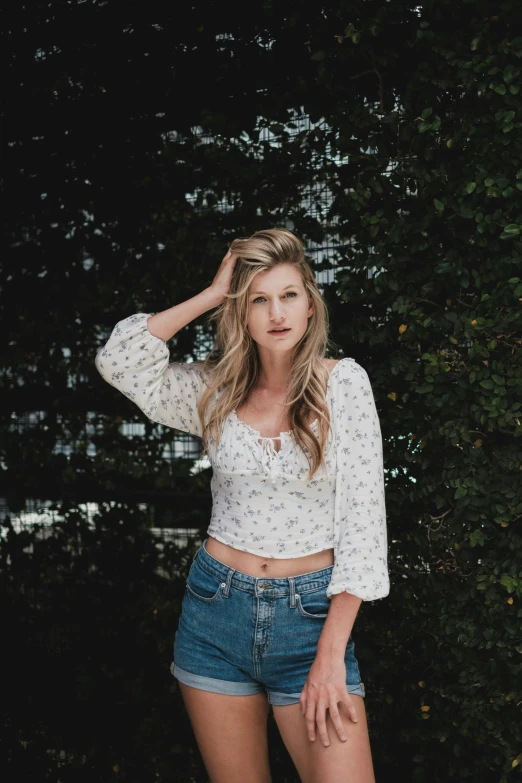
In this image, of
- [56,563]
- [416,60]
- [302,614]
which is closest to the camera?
[302,614]

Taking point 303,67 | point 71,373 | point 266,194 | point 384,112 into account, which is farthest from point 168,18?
point 71,373

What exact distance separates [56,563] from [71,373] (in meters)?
0.83

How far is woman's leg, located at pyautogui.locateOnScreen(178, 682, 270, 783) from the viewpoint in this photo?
1955mm

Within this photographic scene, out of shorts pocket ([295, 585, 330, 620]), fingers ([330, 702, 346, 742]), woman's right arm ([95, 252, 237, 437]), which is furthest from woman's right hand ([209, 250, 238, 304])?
fingers ([330, 702, 346, 742])

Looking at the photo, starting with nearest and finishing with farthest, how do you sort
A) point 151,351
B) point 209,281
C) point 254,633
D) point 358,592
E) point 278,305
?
1. point 358,592
2. point 254,633
3. point 278,305
4. point 151,351
5. point 209,281

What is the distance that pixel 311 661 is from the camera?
1880 mm

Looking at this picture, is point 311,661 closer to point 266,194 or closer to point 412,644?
point 412,644

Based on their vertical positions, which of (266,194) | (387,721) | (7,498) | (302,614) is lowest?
(387,721)

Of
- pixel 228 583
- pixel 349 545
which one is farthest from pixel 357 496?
pixel 228 583

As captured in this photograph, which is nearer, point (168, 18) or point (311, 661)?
point (311, 661)

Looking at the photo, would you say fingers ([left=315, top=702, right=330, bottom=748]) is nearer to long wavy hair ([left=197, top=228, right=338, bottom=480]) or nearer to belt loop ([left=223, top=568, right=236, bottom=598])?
belt loop ([left=223, top=568, right=236, bottom=598])

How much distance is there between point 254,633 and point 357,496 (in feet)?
1.41

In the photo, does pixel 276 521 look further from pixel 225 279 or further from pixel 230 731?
pixel 225 279

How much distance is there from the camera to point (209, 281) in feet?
9.37
